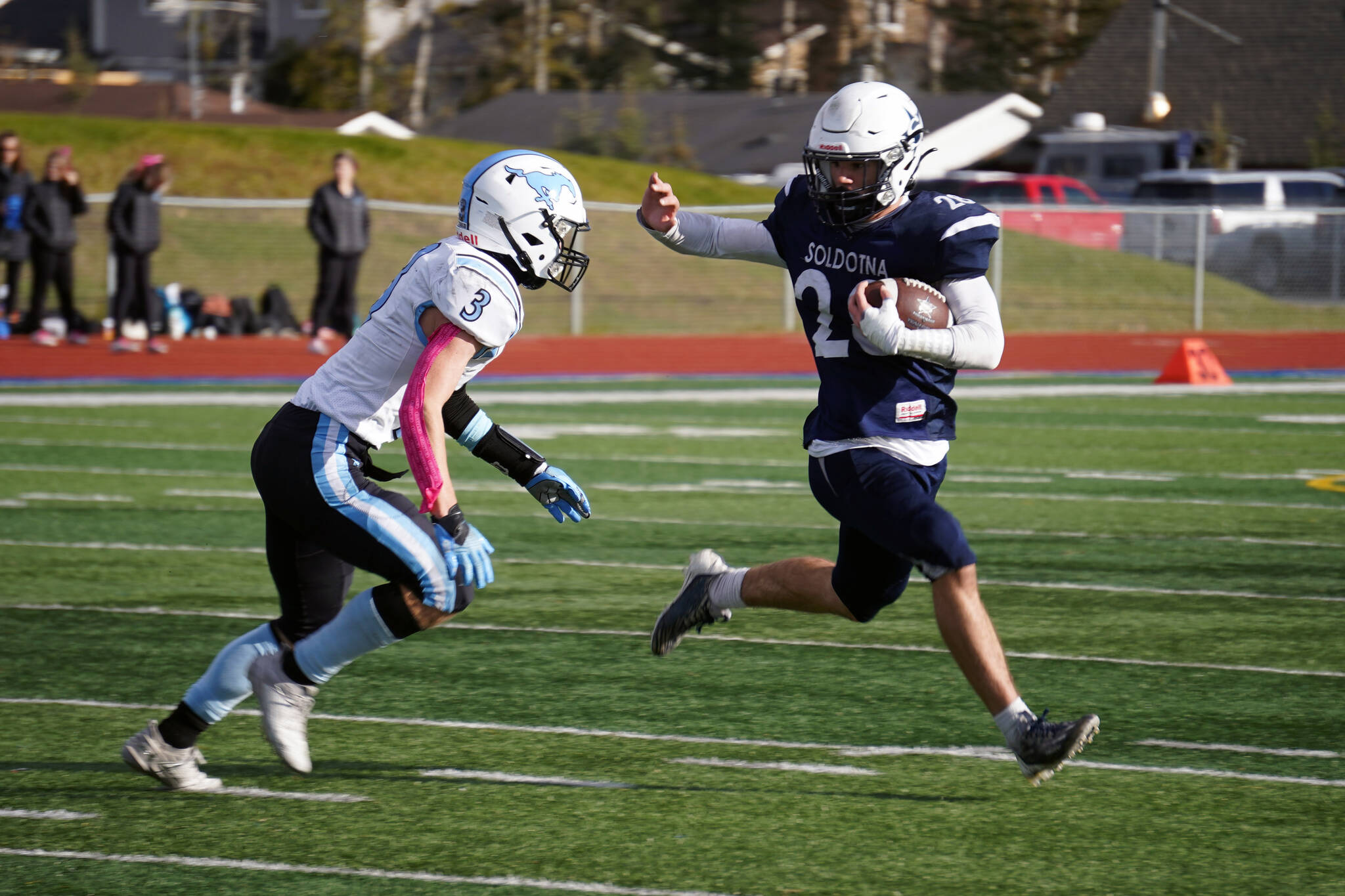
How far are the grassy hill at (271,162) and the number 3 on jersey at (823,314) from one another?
25.4 m

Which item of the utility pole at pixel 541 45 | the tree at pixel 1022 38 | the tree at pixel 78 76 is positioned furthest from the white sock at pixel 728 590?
the tree at pixel 1022 38

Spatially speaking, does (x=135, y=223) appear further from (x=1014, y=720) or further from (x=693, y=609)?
(x=1014, y=720)

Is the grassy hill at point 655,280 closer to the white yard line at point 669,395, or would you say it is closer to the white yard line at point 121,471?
the white yard line at point 669,395

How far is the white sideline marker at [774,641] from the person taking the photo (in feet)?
18.9

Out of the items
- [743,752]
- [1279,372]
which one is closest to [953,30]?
[1279,372]

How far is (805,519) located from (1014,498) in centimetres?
133

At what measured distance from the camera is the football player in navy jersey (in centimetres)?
429

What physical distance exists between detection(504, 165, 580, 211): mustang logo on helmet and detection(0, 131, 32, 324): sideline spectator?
14025mm

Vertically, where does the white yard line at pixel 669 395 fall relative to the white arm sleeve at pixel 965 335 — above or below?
below

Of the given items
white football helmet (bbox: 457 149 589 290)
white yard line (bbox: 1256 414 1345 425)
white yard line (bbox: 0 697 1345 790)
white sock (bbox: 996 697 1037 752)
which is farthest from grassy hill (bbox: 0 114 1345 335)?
white sock (bbox: 996 697 1037 752)

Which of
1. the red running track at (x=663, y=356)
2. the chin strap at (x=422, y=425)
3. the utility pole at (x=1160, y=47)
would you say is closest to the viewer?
the chin strap at (x=422, y=425)

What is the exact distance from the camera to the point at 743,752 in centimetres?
480

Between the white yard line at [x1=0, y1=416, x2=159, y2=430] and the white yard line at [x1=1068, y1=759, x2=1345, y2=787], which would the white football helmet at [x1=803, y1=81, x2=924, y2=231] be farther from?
the white yard line at [x1=0, y1=416, x2=159, y2=430]

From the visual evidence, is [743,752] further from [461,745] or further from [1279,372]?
[1279,372]
